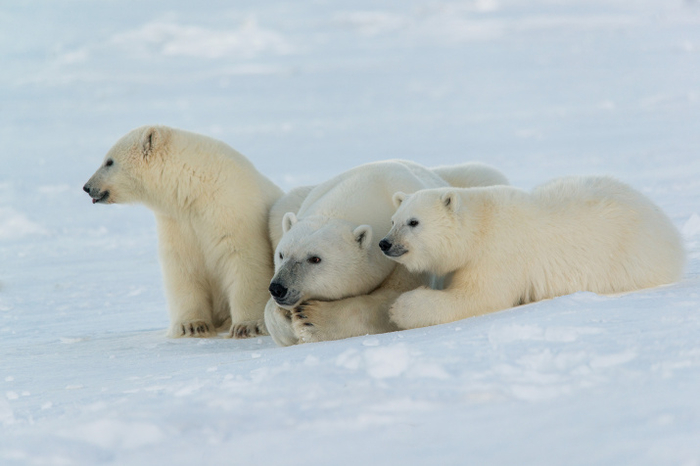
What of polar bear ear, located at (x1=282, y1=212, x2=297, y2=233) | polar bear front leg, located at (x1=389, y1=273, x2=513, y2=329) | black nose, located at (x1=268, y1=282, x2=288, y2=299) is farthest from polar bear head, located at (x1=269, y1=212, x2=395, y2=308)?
polar bear front leg, located at (x1=389, y1=273, x2=513, y2=329)

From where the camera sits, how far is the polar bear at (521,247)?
4.10 m

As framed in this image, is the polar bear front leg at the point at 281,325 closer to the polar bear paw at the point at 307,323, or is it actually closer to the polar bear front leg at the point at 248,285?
the polar bear paw at the point at 307,323

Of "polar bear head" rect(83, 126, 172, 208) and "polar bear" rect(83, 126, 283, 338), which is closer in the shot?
"polar bear" rect(83, 126, 283, 338)

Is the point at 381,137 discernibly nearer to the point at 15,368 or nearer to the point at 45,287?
the point at 45,287

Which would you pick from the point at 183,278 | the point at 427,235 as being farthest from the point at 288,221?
the point at 183,278

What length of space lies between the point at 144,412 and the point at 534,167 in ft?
38.8

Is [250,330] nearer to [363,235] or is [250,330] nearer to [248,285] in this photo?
[248,285]

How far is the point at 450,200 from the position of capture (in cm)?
418

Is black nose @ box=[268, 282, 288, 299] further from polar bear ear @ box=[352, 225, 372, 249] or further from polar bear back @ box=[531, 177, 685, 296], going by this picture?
polar bear back @ box=[531, 177, 685, 296]

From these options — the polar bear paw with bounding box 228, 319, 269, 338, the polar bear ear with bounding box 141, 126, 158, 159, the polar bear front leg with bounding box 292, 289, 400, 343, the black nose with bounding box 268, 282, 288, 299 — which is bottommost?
the polar bear paw with bounding box 228, 319, 269, 338

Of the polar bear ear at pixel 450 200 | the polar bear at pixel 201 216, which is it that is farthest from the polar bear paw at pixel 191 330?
the polar bear ear at pixel 450 200

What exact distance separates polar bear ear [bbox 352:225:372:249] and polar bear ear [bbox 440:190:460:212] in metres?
0.41

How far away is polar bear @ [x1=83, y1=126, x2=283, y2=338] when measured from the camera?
17.7 feet

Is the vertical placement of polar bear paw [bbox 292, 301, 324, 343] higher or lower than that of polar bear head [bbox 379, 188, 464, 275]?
lower
